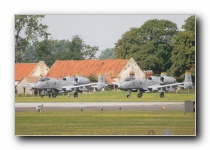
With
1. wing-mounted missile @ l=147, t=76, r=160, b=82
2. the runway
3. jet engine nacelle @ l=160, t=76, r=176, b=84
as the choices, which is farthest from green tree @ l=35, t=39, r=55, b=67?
jet engine nacelle @ l=160, t=76, r=176, b=84

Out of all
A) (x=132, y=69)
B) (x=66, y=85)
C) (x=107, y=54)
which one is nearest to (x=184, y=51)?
(x=132, y=69)

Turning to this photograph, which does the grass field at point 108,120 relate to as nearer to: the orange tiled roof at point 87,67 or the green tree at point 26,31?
the orange tiled roof at point 87,67

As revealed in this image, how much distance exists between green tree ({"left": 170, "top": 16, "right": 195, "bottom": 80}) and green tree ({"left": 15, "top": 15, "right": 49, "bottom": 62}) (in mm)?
3090

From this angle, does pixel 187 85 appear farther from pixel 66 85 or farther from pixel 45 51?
pixel 45 51

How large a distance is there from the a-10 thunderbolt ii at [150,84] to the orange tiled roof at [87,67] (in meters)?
0.39

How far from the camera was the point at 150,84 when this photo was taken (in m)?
25.1

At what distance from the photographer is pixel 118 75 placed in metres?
25.1

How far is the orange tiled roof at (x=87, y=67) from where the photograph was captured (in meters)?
24.8

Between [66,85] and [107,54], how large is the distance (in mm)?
1291

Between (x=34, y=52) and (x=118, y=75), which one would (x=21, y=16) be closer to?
(x=34, y=52)

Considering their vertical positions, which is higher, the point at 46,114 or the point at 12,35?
the point at 12,35

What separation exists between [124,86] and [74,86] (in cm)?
121
